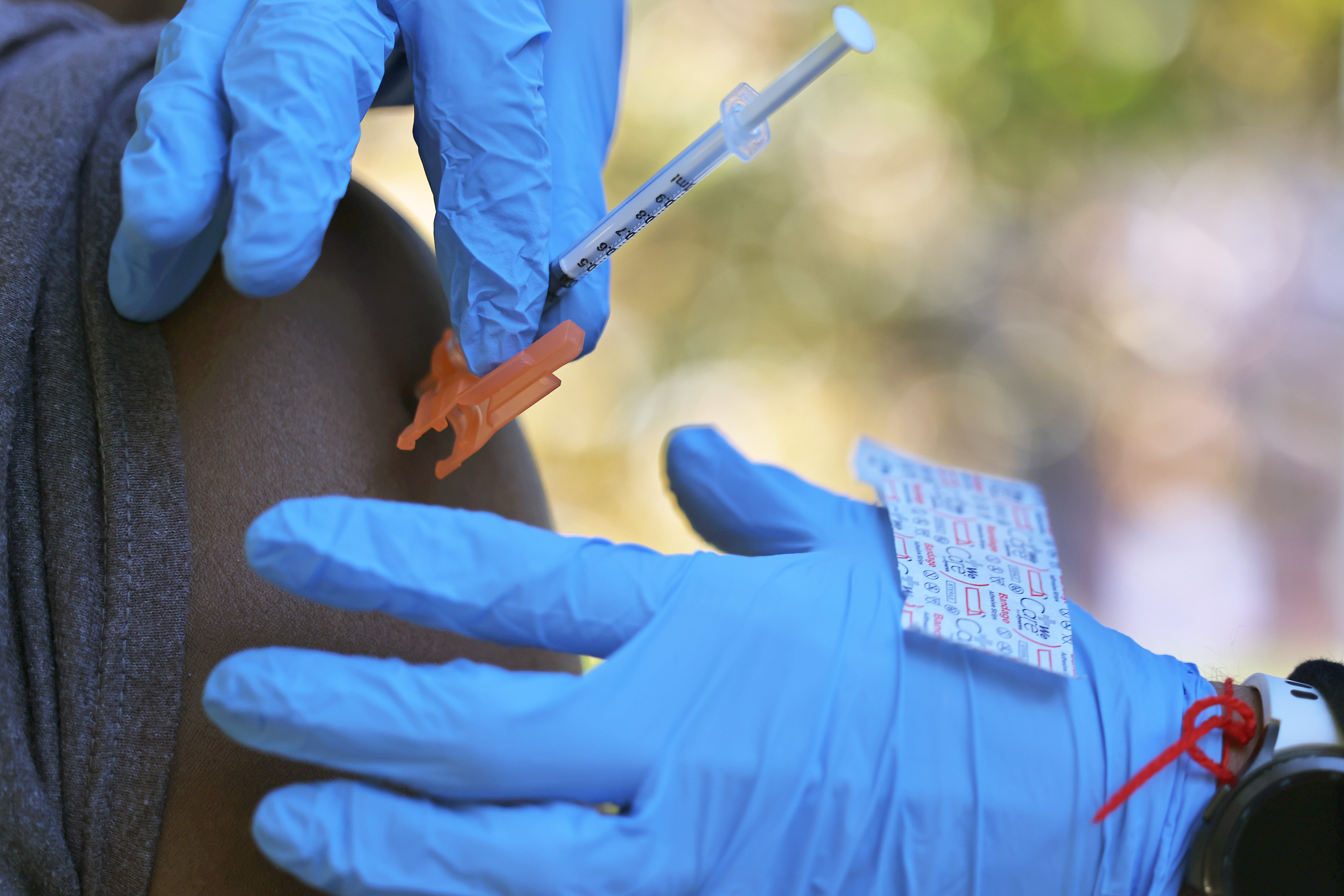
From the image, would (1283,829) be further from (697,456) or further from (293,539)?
(293,539)

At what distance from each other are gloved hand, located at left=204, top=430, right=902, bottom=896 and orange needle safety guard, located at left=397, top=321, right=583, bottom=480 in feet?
0.33

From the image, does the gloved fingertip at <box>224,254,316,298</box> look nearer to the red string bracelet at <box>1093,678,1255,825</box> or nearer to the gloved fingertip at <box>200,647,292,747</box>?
the gloved fingertip at <box>200,647,292,747</box>

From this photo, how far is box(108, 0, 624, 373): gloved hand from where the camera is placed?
585mm

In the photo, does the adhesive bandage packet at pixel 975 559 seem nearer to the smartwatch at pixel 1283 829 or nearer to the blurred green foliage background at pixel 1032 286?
the smartwatch at pixel 1283 829

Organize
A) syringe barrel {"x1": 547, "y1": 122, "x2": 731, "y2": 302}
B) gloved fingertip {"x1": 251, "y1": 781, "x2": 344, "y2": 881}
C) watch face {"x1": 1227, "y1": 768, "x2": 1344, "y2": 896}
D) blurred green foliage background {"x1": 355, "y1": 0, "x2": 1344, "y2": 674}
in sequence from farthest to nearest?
1. blurred green foliage background {"x1": 355, "y1": 0, "x2": 1344, "y2": 674}
2. syringe barrel {"x1": 547, "y1": 122, "x2": 731, "y2": 302}
3. watch face {"x1": 1227, "y1": 768, "x2": 1344, "y2": 896}
4. gloved fingertip {"x1": 251, "y1": 781, "x2": 344, "y2": 881}

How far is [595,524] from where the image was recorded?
2016 mm

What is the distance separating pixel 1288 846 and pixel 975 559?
0.99 ft

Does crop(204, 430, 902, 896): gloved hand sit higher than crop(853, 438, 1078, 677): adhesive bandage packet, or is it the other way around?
crop(853, 438, 1078, 677): adhesive bandage packet

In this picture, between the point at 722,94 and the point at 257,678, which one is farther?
the point at 722,94

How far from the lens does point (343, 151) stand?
65 centimetres

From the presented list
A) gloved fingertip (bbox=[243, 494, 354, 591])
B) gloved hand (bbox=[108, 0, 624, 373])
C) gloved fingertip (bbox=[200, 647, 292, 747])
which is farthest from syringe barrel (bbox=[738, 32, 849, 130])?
gloved fingertip (bbox=[200, 647, 292, 747])

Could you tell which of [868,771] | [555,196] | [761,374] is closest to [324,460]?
[555,196]

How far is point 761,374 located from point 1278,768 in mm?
1526

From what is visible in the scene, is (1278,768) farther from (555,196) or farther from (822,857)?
(555,196)
